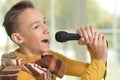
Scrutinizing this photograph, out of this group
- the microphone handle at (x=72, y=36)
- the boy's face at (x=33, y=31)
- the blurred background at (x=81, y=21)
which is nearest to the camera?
the microphone handle at (x=72, y=36)

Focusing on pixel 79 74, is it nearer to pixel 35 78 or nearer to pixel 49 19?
pixel 35 78

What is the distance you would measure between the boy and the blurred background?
0.95m

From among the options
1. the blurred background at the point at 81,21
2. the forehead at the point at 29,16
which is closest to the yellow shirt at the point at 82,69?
the forehead at the point at 29,16

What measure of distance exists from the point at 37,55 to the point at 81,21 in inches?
42.4

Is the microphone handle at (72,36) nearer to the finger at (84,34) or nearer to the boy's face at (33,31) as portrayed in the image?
the finger at (84,34)

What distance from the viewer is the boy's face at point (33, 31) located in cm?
105

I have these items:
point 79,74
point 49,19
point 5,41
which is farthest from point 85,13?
point 79,74

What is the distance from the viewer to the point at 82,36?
3.10 feet

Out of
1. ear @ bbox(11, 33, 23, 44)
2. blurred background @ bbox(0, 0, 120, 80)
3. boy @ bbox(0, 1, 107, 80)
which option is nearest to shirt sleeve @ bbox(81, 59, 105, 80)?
boy @ bbox(0, 1, 107, 80)

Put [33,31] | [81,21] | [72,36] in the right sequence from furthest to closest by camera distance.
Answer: [81,21] < [33,31] < [72,36]

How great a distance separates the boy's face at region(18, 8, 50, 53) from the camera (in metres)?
1.05

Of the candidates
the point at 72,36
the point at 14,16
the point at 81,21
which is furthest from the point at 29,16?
the point at 81,21

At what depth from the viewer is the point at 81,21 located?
2.11 m

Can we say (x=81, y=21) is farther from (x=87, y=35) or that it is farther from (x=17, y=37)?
(x=87, y=35)
